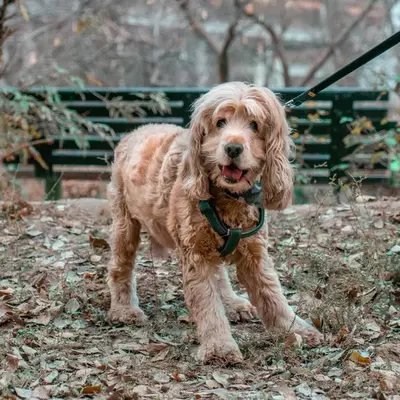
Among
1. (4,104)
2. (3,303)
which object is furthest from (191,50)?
(3,303)

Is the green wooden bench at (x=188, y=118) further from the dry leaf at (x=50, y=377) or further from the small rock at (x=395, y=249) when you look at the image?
the dry leaf at (x=50, y=377)

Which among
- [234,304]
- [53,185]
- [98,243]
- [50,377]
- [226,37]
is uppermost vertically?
[226,37]

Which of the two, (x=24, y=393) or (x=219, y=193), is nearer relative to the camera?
(x=24, y=393)

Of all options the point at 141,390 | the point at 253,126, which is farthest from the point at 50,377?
the point at 253,126

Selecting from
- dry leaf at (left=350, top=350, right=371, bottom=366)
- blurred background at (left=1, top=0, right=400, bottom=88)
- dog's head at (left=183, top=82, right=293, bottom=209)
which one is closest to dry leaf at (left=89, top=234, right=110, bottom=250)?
dog's head at (left=183, top=82, right=293, bottom=209)

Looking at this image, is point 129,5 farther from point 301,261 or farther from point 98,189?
point 301,261

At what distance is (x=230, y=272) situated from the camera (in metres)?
5.95

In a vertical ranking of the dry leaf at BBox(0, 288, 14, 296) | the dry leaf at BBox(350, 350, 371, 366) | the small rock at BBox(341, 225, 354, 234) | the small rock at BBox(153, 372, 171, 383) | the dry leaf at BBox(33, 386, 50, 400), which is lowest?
the dry leaf at BBox(33, 386, 50, 400)

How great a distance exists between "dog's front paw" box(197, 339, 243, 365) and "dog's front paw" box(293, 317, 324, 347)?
0.44m

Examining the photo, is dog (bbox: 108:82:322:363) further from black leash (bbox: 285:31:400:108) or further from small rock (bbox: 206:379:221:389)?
black leash (bbox: 285:31:400:108)

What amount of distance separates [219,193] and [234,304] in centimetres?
113

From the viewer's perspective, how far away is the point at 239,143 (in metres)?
3.98

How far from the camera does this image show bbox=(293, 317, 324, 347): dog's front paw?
14.6 ft

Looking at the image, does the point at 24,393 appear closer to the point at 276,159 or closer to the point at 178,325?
the point at 178,325
